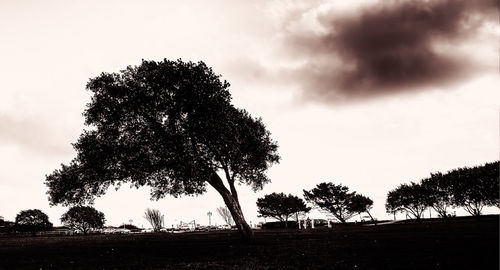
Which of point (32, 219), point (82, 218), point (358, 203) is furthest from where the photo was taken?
point (82, 218)

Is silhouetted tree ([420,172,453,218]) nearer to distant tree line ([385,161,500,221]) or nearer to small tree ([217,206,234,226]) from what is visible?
distant tree line ([385,161,500,221])

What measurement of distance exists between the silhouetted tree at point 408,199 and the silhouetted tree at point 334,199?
13.0m

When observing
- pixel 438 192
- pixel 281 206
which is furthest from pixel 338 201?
pixel 438 192

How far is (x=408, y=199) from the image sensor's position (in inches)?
3868

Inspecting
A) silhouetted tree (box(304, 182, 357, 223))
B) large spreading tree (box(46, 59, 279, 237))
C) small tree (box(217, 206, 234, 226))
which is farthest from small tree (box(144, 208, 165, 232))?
large spreading tree (box(46, 59, 279, 237))

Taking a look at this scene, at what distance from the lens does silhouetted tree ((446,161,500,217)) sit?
75125 millimetres

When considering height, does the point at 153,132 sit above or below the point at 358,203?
above

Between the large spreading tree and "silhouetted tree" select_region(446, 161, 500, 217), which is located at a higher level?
the large spreading tree

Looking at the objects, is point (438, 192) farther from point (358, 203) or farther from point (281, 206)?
point (281, 206)

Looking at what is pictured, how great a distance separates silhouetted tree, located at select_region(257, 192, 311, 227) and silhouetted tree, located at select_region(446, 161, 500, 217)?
49.7 meters

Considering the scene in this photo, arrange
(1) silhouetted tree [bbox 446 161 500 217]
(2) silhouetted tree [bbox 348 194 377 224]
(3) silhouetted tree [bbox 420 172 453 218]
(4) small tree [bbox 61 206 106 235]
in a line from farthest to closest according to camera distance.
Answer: (4) small tree [bbox 61 206 106 235]
(2) silhouetted tree [bbox 348 194 377 224]
(3) silhouetted tree [bbox 420 172 453 218]
(1) silhouetted tree [bbox 446 161 500 217]

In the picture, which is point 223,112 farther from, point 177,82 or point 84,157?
point 84,157

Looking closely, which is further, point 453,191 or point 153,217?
point 153,217

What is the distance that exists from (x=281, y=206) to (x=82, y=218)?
3057 inches
